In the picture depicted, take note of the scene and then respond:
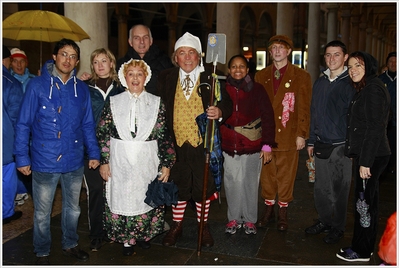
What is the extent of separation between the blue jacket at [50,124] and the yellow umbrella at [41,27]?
247cm

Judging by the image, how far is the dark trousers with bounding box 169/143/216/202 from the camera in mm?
4113

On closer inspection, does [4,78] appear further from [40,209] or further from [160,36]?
[160,36]

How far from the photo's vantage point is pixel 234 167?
4.37 meters

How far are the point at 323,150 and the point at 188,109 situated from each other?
1.46 meters

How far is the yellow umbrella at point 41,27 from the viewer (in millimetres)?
5910

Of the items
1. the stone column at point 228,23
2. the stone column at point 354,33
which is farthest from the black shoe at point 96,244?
the stone column at point 354,33

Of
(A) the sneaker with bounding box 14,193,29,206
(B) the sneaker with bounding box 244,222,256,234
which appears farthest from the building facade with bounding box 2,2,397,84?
(B) the sneaker with bounding box 244,222,256,234

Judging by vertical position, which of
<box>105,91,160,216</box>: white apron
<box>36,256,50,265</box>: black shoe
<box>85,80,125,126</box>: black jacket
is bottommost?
<box>36,256,50,265</box>: black shoe

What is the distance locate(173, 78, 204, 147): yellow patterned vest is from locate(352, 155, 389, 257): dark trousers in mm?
1542

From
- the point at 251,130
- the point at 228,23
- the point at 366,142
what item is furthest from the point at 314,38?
the point at 366,142

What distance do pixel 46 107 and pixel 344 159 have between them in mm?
2887

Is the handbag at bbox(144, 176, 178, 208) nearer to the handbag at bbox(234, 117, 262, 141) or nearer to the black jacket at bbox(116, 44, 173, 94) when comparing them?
the handbag at bbox(234, 117, 262, 141)

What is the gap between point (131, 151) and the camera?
3.75 metres

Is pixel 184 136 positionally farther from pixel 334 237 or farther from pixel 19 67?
pixel 19 67
